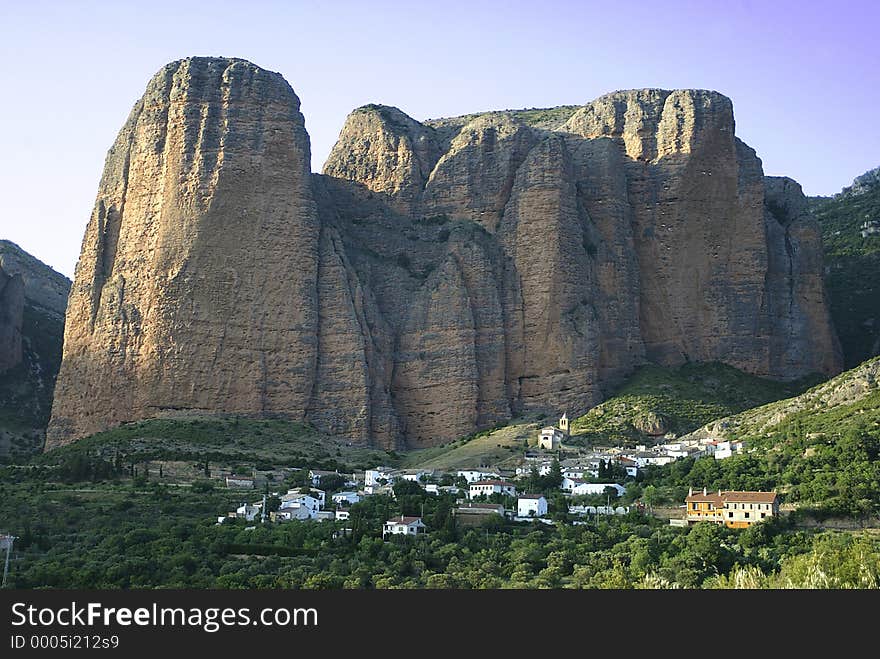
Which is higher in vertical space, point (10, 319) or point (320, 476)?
point (10, 319)

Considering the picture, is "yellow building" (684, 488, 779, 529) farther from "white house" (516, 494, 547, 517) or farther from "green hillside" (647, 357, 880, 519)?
"white house" (516, 494, 547, 517)

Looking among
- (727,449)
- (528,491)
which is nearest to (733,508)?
(727,449)

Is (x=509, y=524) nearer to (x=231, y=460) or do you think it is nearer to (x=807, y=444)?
(x=807, y=444)

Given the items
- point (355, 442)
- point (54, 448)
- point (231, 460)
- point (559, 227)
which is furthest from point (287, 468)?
point (559, 227)

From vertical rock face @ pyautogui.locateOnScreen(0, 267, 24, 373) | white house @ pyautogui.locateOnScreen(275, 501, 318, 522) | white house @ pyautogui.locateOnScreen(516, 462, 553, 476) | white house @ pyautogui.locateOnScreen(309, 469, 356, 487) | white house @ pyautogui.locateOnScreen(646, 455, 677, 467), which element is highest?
vertical rock face @ pyautogui.locateOnScreen(0, 267, 24, 373)

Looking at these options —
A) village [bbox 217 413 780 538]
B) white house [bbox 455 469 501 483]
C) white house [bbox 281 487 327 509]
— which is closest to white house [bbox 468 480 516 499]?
village [bbox 217 413 780 538]

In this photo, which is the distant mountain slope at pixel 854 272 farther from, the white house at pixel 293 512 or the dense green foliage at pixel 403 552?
the white house at pixel 293 512

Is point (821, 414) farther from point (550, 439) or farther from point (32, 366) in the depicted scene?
point (32, 366)
